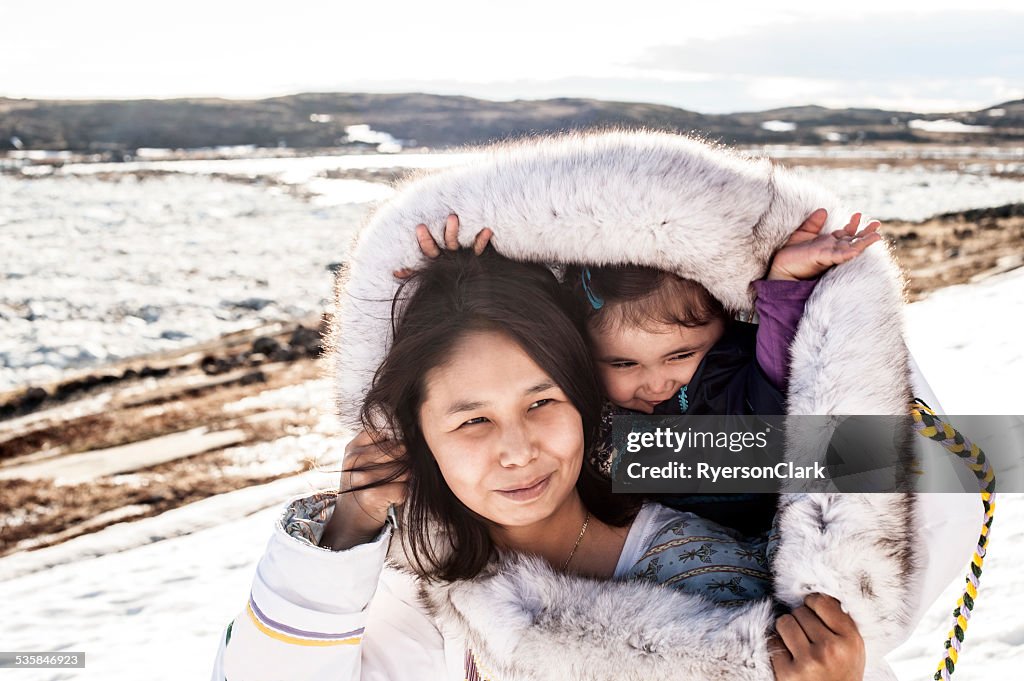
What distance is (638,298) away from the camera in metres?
1.89

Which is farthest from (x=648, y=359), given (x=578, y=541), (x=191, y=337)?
(x=191, y=337)

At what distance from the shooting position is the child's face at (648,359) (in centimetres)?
193

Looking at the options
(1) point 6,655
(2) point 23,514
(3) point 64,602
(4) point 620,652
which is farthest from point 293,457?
(4) point 620,652

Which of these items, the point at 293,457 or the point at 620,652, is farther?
the point at 293,457

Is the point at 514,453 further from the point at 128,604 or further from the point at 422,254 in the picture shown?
the point at 128,604

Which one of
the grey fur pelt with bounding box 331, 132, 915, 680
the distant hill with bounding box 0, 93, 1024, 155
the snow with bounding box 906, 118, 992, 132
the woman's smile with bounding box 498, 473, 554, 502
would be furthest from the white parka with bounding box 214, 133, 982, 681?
the snow with bounding box 906, 118, 992, 132

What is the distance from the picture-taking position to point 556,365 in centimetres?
155

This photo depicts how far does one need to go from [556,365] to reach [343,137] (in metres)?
56.8

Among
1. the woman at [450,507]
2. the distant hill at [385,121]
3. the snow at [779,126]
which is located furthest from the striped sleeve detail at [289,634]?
the snow at [779,126]

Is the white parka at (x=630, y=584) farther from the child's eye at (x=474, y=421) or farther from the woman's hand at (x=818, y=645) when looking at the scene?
the child's eye at (x=474, y=421)

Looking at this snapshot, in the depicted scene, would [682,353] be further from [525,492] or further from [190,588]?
[190,588]

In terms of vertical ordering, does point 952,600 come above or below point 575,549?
below

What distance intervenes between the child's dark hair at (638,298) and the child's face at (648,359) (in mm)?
22

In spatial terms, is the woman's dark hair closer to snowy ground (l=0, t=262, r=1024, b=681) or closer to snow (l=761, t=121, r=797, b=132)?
snowy ground (l=0, t=262, r=1024, b=681)
